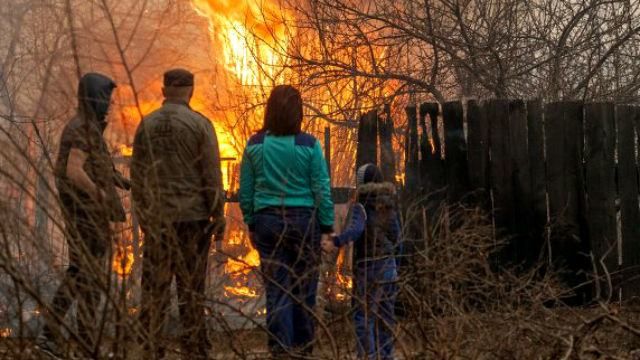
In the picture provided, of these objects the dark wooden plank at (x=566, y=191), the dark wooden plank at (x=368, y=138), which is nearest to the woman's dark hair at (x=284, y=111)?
the dark wooden plank at (x=368, y=138)

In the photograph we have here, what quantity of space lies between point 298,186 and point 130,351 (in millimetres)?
2730

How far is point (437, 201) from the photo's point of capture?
8656 mm

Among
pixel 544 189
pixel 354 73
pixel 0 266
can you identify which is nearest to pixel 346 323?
pixel 0 266

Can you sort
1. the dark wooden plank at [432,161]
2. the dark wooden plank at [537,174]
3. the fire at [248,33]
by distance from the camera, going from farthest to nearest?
Result: the fire at [248,33] < the dark wooden plank at [537,174] < the dark wooden plank at [432,161]

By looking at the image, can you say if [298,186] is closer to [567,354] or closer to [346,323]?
[346,323]

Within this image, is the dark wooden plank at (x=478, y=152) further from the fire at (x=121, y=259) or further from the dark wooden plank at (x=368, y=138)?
the fire at (x=121, y=259)

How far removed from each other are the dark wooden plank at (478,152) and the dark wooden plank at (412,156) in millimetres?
452

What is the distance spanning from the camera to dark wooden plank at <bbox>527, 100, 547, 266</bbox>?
8875 mm

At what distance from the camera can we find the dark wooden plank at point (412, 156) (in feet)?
28.4

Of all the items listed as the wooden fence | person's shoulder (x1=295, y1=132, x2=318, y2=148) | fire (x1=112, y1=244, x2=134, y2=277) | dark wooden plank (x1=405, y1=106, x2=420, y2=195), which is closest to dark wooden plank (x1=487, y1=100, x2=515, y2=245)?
the wooden fence

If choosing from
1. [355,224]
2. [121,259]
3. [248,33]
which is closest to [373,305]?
[121,259]

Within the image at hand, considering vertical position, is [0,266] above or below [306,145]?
below

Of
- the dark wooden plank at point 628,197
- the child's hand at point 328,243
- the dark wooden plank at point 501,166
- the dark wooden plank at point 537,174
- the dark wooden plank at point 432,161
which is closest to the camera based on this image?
the child's hand at point 328,243

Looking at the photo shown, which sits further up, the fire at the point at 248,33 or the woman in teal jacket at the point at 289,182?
the fire at the point at 248,33
